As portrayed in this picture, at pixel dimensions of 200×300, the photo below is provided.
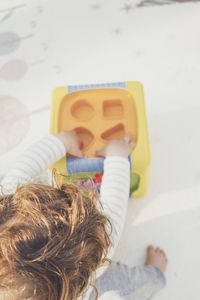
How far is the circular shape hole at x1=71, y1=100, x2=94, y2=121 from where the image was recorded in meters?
0.58

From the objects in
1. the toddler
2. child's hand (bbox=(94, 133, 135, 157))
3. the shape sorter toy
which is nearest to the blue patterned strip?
the shape sorter toy

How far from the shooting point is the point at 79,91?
1.87ft

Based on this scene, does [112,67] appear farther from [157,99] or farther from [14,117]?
[14,117]

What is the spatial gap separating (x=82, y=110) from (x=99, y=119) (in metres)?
0.05

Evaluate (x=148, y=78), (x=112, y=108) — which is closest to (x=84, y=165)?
(x=112, y=108)

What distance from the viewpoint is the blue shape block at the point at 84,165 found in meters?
0.50

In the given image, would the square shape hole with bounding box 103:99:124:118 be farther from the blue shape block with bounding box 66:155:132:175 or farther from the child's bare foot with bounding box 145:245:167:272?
the child's bare foot with bounding box 145:245:167:272

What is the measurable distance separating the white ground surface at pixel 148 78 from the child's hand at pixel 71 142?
177 mm

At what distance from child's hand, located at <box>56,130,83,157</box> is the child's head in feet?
0.60

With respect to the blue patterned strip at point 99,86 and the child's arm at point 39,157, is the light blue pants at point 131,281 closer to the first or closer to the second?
the child's arm at point 39,157

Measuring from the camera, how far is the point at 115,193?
0.44m

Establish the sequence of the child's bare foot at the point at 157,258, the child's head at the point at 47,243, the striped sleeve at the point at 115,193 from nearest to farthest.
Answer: the child's head at the point at 47,243 < the striped sleeve at the point at 115,193 < the child's bare foot at the point at 157,258

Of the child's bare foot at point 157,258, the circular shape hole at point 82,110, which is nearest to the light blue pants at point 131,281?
the child's bare foot at point 157,258

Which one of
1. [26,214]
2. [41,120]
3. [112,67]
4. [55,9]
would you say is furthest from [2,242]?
[55,9]
